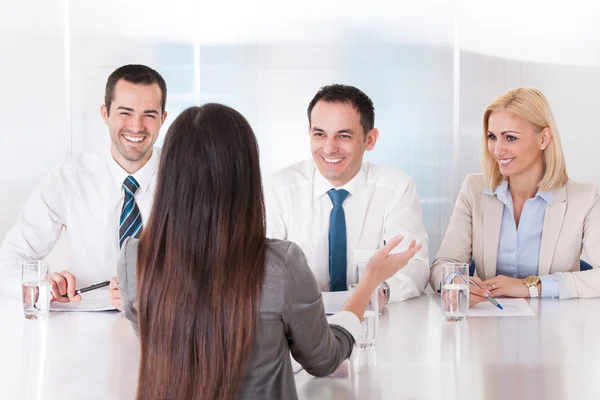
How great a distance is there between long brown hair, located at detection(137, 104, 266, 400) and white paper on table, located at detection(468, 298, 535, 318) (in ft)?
3.81

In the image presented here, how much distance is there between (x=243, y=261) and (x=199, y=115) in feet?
0.99

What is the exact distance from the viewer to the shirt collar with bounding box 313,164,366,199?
3214 mm

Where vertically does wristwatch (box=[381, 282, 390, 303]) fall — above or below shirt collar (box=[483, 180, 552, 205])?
below

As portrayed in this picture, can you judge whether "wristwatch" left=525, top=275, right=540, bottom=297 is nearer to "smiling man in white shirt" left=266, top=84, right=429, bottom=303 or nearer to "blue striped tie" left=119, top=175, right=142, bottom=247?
"smiling man in white shirt" left=266, top=84, right=429, bottom=303

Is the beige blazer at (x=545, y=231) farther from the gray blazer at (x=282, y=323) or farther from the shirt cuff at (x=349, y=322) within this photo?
the gray blazer at (x=282, y=323)

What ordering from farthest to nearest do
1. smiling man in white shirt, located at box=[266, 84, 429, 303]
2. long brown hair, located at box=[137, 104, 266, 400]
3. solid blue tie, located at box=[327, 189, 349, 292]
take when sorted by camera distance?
smiling man in white shirt, located at box=[266, 84, 429, 303], solid blue tie, located at box=[327, 189, 349, 292], long brown hair, located at box=[137, 104, 266, 400]

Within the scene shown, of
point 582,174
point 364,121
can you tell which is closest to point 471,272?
point 364,121

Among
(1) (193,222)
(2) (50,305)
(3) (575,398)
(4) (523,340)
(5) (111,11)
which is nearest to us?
(1) (193,222)

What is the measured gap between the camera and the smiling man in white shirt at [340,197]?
3100 millimetres

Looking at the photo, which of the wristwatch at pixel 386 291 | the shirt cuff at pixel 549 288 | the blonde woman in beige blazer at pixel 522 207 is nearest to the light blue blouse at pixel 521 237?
the blonde woman in beige blazer at pixel 522 207

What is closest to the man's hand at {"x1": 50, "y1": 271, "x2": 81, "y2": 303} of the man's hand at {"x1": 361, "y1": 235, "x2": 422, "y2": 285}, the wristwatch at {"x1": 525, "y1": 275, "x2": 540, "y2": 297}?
the man's hand at {"x1": 361, "y1": 235, "x2": 422, "y2": 285}

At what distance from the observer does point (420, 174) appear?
510 centimetres

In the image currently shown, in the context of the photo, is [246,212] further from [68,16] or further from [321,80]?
[68,16]

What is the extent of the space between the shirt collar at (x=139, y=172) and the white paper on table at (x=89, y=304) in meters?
0.60
